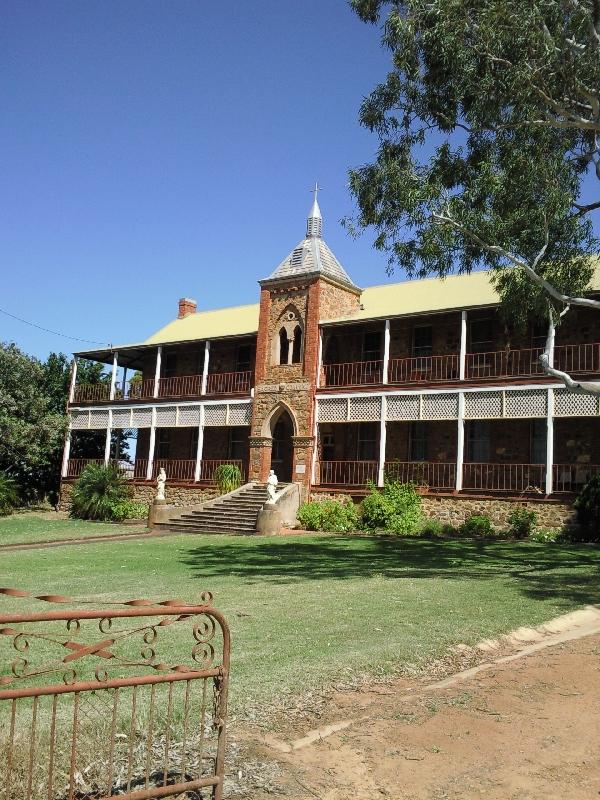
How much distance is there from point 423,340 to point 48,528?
13.5 metres

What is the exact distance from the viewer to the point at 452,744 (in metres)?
5.01

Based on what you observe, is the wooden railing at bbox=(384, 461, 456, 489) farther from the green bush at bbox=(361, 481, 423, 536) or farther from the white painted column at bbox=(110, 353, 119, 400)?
the white painted column at bbox=(110, 353, 119, 400)

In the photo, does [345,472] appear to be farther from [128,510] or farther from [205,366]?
[128,510]

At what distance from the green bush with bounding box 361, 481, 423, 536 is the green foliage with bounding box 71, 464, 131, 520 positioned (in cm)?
1001

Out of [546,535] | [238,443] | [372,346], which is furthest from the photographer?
[238,443]

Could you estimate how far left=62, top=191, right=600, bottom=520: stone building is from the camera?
71.8 feet

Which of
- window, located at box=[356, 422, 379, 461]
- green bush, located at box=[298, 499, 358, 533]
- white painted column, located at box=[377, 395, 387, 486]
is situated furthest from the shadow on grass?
→ window, located at box=[356, 422, 379, 461]

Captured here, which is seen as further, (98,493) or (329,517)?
(98,493)

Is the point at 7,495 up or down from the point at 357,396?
down

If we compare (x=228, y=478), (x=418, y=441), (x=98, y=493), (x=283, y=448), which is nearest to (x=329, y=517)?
(x=418, y=441)

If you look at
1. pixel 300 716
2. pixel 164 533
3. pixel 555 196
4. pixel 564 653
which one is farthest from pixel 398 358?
pixel 300 716

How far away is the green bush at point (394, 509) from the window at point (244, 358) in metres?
8.35

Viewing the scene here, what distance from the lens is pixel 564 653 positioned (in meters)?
7.41

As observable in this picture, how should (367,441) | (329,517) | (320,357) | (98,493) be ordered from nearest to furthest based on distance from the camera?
(329,517)
(320,357)
(367,441)
(98,493)
